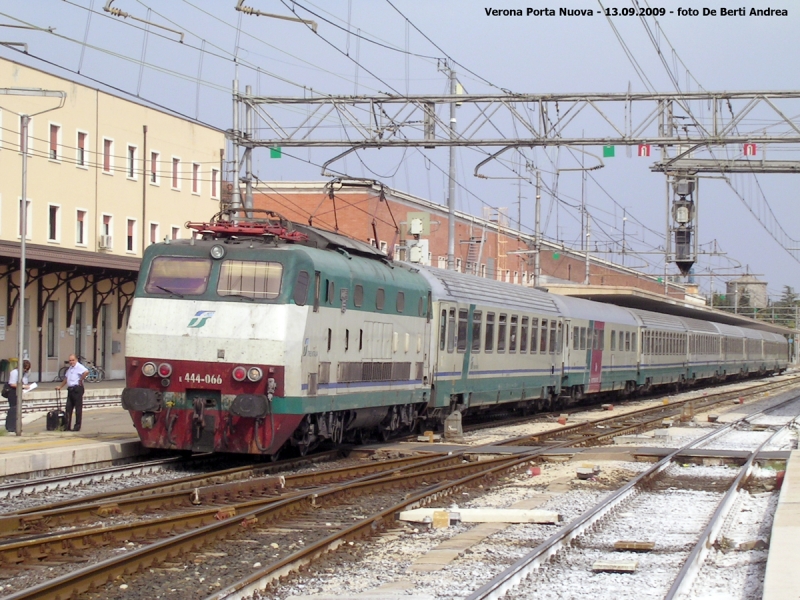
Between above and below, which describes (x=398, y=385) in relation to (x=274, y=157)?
below

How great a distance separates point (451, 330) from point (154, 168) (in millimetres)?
27835

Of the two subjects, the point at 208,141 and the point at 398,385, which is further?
the point at 208,141

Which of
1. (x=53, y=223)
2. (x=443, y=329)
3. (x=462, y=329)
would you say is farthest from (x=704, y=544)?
(x=53, y=223)

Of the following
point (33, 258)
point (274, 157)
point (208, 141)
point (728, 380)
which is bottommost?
point (728, 380)

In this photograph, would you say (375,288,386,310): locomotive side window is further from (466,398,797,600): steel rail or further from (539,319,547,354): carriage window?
(539,319,547,354): carriage window

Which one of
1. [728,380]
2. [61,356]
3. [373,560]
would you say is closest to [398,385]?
[373,560]

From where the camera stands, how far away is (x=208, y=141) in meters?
49.7

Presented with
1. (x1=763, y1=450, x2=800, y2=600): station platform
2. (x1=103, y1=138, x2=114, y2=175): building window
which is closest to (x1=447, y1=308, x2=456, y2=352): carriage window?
(x1=763, y1=450, x2=800, y2=600): station platform

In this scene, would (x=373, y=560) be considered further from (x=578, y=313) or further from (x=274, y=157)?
(x=578, y=313)

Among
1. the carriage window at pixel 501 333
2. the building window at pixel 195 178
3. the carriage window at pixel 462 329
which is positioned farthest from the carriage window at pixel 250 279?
the building window at pixel 195 178

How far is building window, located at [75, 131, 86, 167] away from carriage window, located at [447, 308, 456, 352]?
2433 cm

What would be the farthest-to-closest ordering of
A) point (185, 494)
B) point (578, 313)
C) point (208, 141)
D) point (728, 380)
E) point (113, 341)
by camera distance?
1. point (728, 380)
2. point (208, 141)
3. point (113, 341)
4. point (578, 313)
5. point (185, 494)

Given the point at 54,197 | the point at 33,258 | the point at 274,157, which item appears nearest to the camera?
the point at 274,157

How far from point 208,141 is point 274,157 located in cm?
2433
